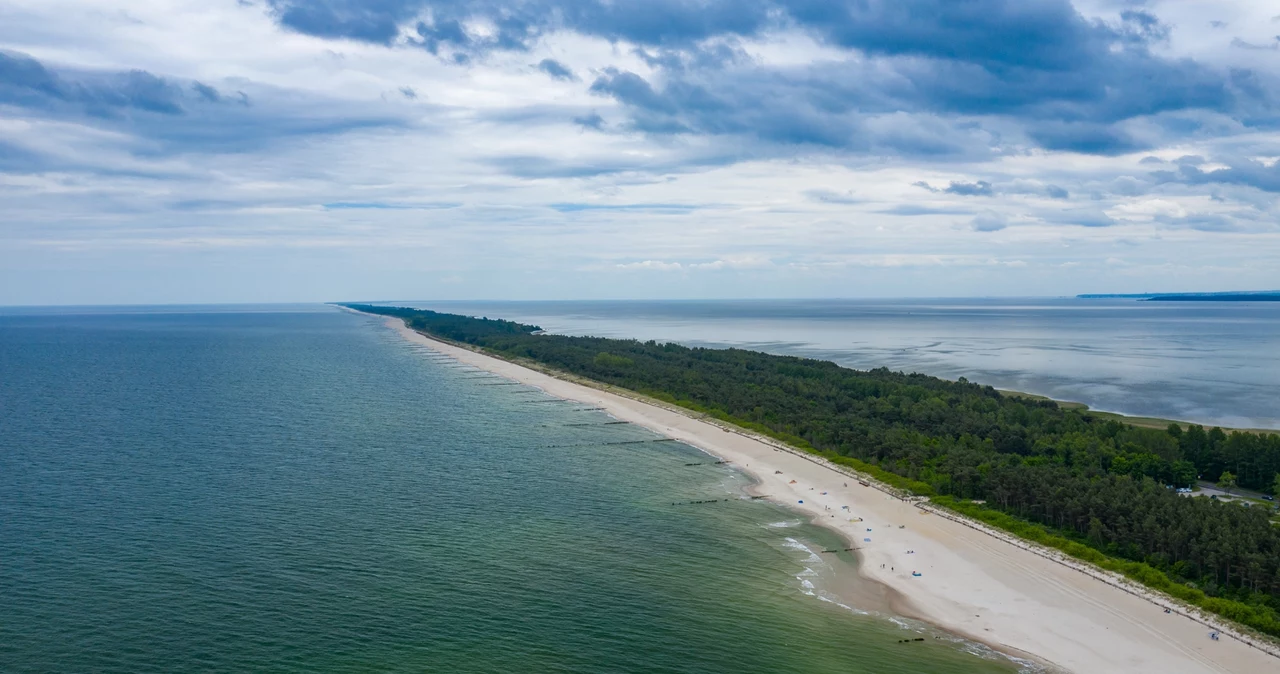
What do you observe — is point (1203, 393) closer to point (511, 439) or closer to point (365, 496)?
point (511, 439)

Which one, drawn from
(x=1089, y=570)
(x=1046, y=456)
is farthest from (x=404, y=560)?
(x=1046, y=456)

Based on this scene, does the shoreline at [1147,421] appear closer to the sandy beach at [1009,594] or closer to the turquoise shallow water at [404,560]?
the sandy beach at [1009,594]

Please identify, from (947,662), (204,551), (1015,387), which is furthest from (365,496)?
(1015,387)

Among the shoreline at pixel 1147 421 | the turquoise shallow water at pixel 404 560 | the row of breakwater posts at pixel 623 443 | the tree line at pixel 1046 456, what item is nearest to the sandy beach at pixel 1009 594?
the turquoise shallow water at pixel 404 560

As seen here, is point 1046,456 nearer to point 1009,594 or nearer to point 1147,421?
point 1009,594

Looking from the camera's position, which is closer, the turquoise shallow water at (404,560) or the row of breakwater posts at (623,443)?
the turquoise shallow water at (404,560)

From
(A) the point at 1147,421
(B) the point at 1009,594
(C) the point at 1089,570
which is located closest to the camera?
(B) the point at 1009,594
